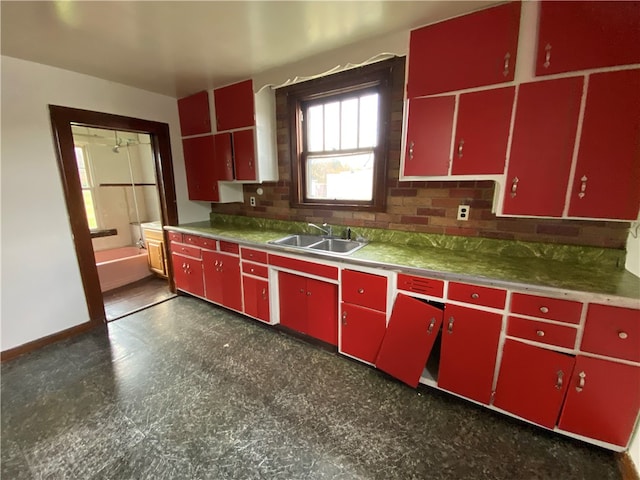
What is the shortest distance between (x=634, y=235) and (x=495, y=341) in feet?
3.33

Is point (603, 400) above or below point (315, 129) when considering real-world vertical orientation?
below

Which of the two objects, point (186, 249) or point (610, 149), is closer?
point (610, 149)

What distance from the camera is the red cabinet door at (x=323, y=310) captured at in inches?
86.6

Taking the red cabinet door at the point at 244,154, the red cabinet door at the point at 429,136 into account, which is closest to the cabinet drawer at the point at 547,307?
the red cabinet door at the point at 429,136

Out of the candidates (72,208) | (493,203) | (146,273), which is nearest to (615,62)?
(493,203)

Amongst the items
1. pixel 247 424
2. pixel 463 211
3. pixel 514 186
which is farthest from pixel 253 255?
pixel 514 186

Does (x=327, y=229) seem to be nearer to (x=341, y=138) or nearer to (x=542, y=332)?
(x=341, y=138)

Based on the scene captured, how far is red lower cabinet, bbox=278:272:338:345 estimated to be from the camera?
7.27 ft

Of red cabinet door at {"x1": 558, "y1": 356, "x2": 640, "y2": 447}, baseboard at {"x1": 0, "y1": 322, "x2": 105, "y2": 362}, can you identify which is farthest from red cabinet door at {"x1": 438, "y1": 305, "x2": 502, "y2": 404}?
baseboard at {"x1": 0, "y1": 322, "x2": 105, "y2": 362}

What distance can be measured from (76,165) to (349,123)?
2.63 m

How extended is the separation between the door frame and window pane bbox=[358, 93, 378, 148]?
7.88ft

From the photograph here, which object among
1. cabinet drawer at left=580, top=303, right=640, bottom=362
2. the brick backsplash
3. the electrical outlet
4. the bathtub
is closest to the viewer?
cabinet drawer at left=580, top=303, right=640, bottom=362

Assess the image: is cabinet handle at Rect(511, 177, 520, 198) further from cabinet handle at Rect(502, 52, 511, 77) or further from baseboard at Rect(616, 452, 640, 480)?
baseboard at Rect(616, 452, 640, 480)

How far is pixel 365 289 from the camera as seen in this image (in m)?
1.94
